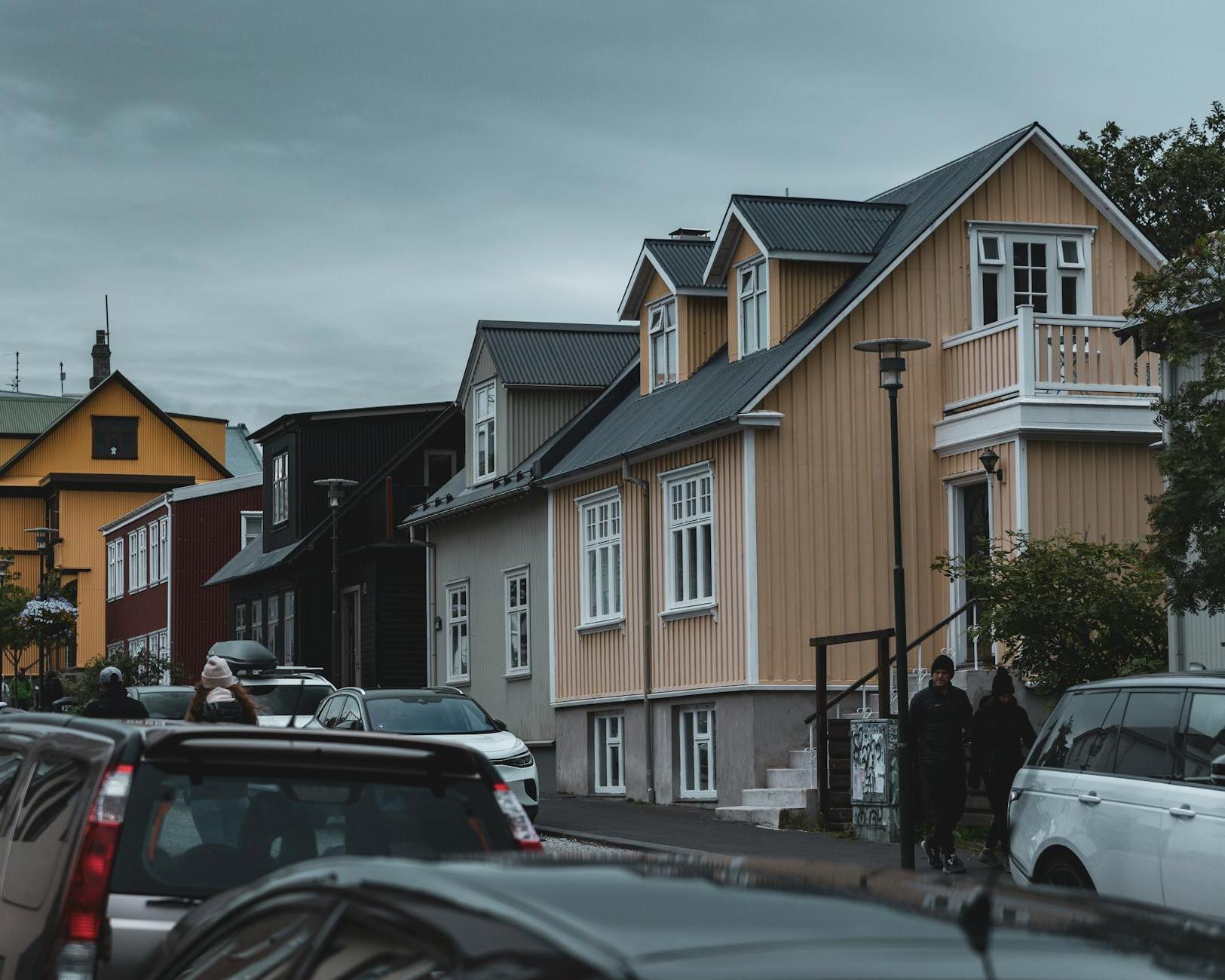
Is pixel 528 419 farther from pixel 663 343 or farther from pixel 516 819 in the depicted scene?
pixel 516 819

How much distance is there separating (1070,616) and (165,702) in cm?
1250

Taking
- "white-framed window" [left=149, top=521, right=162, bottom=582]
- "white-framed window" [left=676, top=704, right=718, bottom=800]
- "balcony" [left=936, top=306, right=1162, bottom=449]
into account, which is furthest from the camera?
"white-framed window" [left=149, top=521, right=162, bottom=582]

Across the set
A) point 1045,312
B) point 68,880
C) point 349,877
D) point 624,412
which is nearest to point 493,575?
point 624,412

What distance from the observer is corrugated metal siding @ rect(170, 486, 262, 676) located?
183 feet

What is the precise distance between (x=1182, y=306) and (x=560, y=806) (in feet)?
45.2

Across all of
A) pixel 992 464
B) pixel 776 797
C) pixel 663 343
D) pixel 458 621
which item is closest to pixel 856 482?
pixel 992 464

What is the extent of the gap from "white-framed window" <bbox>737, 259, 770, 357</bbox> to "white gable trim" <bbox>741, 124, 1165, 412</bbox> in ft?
5.98

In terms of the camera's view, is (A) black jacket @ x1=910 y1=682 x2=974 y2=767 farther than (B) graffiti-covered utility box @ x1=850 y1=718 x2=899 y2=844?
No

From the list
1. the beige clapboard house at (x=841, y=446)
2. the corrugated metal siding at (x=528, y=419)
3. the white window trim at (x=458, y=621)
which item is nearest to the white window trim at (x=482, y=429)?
the corrugated metal siding at (x=528, y=419)

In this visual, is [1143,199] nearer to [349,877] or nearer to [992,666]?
[992,666]

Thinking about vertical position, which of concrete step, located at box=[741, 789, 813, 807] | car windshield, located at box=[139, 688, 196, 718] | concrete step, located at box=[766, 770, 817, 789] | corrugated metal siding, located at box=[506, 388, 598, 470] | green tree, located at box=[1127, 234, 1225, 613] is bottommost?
concrete step, located at box=[741, 789, 813, 807]

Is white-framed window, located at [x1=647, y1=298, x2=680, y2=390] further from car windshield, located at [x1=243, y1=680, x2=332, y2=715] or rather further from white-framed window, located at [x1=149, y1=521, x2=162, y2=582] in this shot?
white-framed window, located at [x1=149, y1=521, x2=162, y2=582]

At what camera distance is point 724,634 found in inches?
972

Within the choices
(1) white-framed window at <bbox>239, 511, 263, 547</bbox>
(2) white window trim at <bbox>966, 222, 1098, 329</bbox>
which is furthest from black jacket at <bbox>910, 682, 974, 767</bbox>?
(1) white-framed window at <bbox>239, 511, 263, 547</bbox>
